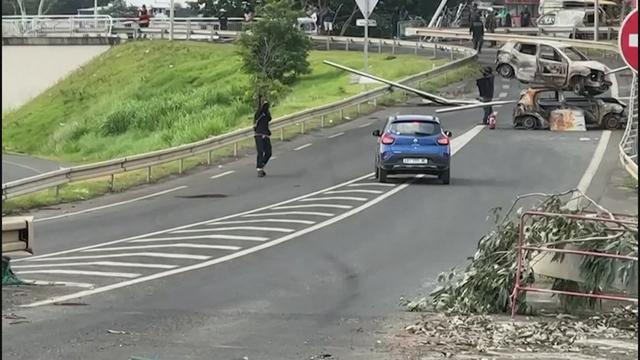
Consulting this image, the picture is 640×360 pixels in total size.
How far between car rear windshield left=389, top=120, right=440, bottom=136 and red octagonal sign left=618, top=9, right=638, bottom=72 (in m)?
17.8

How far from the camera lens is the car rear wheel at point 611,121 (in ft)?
110

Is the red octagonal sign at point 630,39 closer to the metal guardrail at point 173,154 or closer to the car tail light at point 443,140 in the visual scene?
the metal guardrail at point 173,154

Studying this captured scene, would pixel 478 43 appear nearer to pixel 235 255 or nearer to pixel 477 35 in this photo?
pixel 477 35

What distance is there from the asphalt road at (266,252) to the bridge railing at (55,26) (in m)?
42.4

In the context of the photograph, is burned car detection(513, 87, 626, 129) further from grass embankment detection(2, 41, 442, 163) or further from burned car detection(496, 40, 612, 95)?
grass embankment detection(2, 41, 442, 163)

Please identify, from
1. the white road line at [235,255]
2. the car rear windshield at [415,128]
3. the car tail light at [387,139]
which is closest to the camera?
the white road line at [235,255]

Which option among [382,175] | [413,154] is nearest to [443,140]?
[413,154]

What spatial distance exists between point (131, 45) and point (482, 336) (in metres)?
59.3

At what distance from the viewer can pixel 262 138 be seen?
25.9 metres

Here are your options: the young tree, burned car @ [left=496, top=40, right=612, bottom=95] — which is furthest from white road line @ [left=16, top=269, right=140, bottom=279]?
the young tree

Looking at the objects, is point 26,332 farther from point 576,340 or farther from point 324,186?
point 324,186

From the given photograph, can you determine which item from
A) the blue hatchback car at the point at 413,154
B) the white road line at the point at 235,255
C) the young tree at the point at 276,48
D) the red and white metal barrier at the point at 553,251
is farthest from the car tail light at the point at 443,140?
the young tree at the point at 276,48

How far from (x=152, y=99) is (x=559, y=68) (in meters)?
22.3

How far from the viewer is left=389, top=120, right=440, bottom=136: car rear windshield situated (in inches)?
1011
